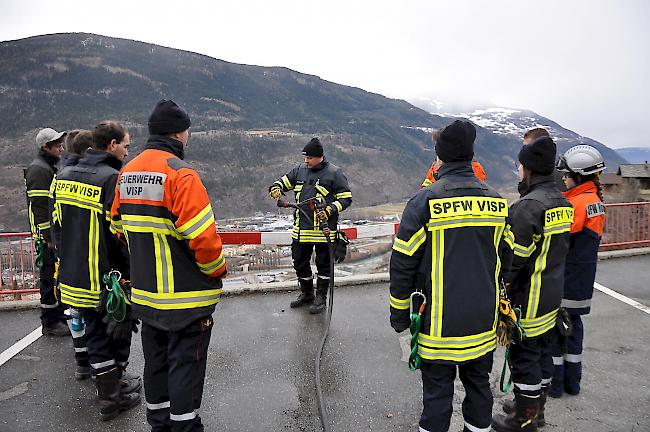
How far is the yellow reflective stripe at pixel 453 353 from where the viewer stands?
227cm

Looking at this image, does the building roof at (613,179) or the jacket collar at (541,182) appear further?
the building roof at (613,179)

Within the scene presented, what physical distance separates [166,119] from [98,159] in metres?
1.01

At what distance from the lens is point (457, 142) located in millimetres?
2314

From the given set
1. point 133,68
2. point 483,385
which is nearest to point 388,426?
point 483,385

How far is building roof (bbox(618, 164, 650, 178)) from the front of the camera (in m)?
33.1

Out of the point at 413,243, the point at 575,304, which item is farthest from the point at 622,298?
the point at 413,243

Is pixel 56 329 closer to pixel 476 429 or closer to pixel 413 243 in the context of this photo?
pixel 413 243

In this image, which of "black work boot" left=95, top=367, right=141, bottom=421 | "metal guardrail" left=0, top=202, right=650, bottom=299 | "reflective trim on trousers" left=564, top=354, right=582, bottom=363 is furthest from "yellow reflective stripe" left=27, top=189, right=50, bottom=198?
"reflective trim on trousers" left=564, top=354, right=582, bottom=363

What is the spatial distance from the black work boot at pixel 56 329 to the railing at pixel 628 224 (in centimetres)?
946

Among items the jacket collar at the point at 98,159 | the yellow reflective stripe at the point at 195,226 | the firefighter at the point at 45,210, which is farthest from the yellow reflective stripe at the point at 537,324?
the firefighter at the point at 45,210

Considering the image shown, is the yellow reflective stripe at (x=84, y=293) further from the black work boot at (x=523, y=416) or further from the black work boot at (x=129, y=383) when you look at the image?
the black work boot at (x=523, y=416)

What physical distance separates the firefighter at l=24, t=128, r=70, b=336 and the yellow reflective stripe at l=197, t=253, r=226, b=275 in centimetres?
255

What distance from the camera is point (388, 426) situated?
120 inches

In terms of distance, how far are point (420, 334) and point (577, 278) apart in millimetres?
1733
